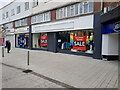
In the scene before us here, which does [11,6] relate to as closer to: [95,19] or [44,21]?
[44,21]

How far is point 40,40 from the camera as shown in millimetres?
17859

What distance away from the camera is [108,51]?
9258 millimetres

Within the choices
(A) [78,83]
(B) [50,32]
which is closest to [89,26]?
(B) [50,32]

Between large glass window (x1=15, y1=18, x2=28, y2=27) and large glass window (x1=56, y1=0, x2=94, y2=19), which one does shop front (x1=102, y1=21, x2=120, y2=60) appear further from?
large glass window (x1=15, y1=18, x2=28, y2=27)

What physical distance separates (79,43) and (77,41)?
37 centimetres

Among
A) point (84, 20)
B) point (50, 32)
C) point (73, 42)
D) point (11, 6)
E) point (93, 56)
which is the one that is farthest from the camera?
point (11, 6)

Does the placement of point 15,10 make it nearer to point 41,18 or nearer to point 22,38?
point 22,38

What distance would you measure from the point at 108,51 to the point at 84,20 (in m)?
4.14

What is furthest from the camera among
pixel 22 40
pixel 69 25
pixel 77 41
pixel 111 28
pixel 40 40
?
pixel 22 40

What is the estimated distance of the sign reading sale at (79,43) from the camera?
11.9 m

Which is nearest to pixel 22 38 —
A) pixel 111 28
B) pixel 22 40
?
pixel 22 40

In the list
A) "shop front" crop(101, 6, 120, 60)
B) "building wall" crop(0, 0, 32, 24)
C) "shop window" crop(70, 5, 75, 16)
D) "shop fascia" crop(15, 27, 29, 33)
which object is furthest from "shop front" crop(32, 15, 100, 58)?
"building wall" crop(0, 0, 32, 24)

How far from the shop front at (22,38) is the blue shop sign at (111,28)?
47.5 ft

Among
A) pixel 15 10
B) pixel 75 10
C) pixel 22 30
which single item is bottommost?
pixel 22 30
